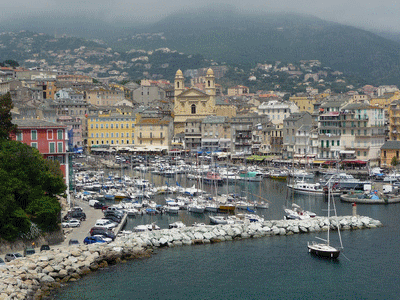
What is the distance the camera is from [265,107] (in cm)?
8481

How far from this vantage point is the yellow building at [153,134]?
266 feet

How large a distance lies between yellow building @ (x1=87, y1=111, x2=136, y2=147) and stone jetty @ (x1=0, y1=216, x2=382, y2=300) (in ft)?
152

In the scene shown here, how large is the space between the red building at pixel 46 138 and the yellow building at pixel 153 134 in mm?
41054

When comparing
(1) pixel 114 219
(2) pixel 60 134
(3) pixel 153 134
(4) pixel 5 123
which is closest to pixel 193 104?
(3) pixel 153 134

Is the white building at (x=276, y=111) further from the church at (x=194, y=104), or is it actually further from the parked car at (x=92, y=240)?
the parked car at (x=92, y=240)

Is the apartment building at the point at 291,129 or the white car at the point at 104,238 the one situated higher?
the apartment building at the point at 291,129

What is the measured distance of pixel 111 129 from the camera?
81562 mm

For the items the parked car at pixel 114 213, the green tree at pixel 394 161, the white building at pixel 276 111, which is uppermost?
the white building at pixel 276 111

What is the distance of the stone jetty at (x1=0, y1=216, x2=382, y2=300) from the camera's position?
26094 mm

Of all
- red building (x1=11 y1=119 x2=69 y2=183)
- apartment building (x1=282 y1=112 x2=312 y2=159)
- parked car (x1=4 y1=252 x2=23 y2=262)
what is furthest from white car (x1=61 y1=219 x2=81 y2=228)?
apartment building (x1=282 y1=112 x2=312 y2=159)

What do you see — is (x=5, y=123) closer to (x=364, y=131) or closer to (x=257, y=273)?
(x=257, y=273)

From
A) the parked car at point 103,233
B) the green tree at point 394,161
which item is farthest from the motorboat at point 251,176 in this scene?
the parked car at point 103,233

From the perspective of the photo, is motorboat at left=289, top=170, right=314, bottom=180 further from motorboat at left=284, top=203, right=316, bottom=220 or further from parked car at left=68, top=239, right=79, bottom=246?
parked car at left=68, top=239, right=79, bottom=246

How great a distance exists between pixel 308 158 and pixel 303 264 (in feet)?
124
